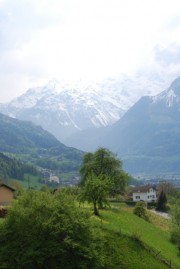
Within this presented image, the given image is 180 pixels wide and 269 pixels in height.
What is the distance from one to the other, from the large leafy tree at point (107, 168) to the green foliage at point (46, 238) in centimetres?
5282

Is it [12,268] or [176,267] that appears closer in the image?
[12,268]

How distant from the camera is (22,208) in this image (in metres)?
45.9

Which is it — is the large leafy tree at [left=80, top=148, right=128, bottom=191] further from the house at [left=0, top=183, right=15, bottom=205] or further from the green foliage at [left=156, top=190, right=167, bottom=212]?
the green foliage at [left=156, top=190, right=167, bottom=212]

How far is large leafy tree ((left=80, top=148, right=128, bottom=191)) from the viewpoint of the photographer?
9975cm

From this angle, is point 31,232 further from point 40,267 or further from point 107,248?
point 107,248

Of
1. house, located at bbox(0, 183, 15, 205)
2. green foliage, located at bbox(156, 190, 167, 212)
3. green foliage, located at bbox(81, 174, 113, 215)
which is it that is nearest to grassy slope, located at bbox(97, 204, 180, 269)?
green foliage, located at bbox(81, 174, 113, 215)

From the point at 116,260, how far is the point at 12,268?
47.7ft

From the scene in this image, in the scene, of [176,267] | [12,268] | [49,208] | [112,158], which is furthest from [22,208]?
[112,158]

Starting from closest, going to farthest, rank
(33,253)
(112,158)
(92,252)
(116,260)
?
(33,253) < (92,252) < (116,260) < (112,158)

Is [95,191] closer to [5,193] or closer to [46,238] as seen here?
[46,238]

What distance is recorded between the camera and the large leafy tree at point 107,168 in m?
99.8

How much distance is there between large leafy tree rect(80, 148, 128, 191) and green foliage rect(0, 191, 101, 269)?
173ft

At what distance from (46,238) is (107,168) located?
191ft

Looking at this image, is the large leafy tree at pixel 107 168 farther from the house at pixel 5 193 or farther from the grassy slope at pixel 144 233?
the grassy slope at pixel 144 233
